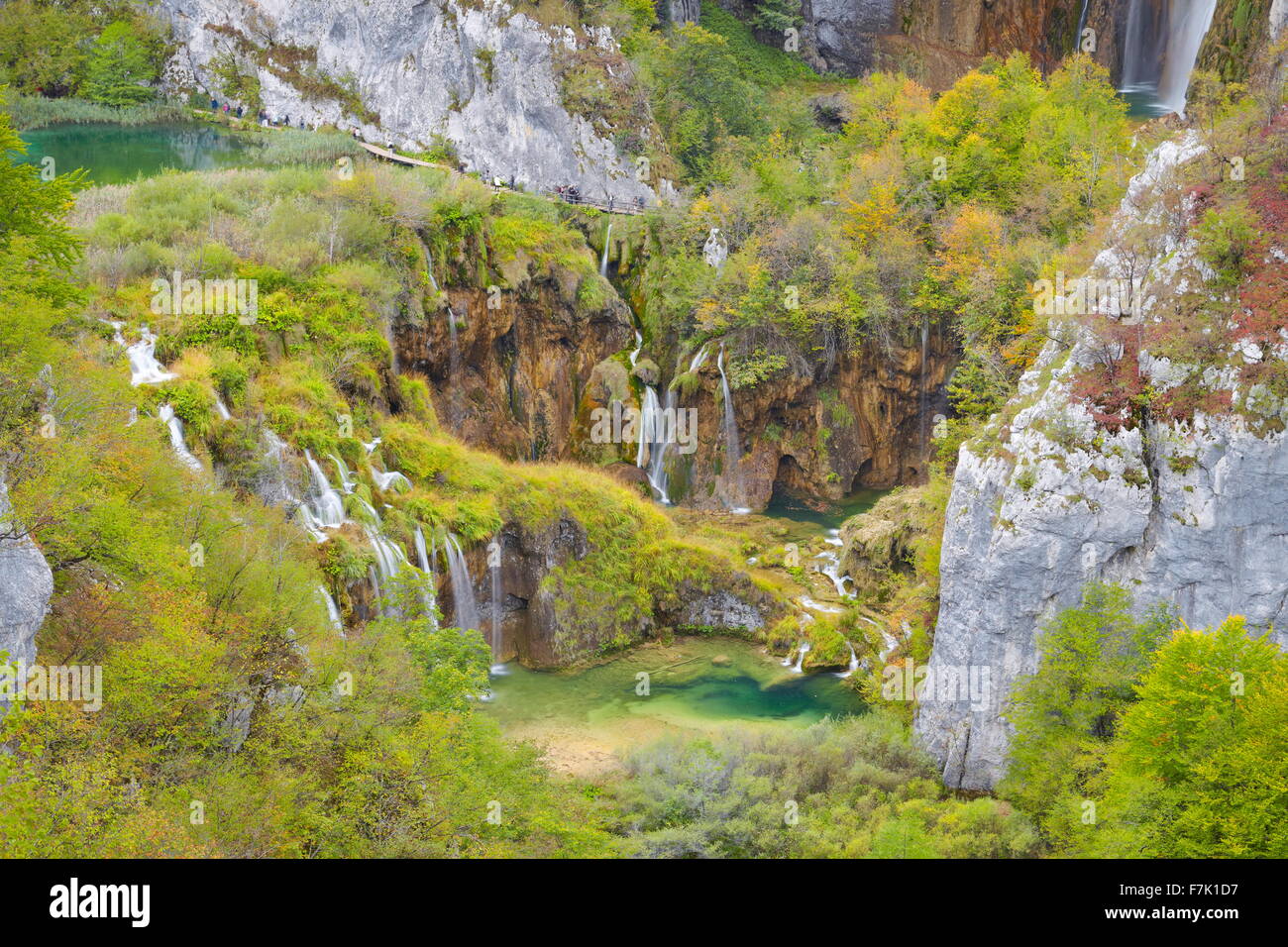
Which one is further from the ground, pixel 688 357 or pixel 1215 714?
pixel 688 357

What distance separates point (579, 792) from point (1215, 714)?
11982 millimetres

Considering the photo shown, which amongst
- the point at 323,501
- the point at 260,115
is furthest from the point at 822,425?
the point at 260,115

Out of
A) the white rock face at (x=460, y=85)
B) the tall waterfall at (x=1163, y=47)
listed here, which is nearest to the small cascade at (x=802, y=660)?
the white rock face at (x=460, y=85)

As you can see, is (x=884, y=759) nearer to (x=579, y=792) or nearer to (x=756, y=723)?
(x=756, y=723)

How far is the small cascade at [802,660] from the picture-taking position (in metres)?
32.5

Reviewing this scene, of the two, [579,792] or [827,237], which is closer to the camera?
[579,792]

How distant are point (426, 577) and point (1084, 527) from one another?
50.1ft

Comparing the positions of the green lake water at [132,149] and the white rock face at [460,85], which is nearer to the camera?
the green lake water at [132,149]

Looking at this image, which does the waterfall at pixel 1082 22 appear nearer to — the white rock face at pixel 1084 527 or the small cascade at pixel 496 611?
the white rock face at pixel 1084 527

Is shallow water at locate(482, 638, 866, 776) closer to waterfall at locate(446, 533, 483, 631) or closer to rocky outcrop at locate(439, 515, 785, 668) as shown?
rocky outcrop at locate(439, 515, 785, 668)

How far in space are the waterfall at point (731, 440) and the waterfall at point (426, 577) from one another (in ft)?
55.8

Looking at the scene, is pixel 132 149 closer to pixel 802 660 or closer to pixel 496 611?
pixel 496 611

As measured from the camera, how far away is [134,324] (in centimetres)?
2944

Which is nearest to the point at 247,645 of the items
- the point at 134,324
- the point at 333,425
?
the point at 333,425
